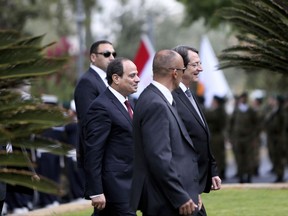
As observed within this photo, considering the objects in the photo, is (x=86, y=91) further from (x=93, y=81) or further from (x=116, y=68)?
(x=116, y=68)

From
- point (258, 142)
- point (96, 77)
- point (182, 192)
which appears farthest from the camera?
point (258, 142)

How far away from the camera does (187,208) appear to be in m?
6.11

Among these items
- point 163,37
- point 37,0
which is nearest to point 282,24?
point 37,0

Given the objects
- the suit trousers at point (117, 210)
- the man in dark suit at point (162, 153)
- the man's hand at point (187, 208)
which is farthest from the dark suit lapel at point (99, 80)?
the man's hand at point (187, 208)

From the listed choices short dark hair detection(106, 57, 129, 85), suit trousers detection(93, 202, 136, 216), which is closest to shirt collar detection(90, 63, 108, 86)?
short dark hair detection(106, 57, 129, 85)

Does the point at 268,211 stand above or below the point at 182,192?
below

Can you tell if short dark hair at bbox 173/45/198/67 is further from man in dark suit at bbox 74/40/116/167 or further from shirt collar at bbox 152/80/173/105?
shirt collar at bbox 152/80/173/105

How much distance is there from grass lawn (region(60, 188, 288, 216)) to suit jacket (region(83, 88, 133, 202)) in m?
2.78

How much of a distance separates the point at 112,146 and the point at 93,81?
4.40ft

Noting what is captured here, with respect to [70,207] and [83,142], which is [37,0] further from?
[83,142]

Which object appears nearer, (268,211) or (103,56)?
(103,56)

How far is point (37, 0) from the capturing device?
3481cm

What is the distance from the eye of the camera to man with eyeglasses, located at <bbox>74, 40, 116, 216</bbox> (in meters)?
9.04

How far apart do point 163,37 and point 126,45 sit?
797 cm
